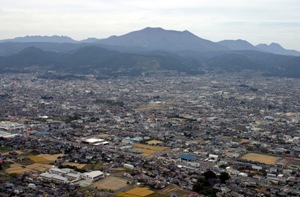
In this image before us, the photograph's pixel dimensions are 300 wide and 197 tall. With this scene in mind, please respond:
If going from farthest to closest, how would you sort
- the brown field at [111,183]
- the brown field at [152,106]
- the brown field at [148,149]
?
1. the brown field at [152,106]
2. the brown field at [148,149]
3. the brown field at [111,183]

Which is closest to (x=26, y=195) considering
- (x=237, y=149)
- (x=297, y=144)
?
(x=237, y=149)

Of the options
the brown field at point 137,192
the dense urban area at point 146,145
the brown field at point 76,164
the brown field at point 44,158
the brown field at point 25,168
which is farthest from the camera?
the brown field at point 44,158

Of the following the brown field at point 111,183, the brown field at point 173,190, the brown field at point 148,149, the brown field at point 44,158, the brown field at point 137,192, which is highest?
the brown field at point 44,158

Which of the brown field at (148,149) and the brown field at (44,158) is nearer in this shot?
the brown field at (44,158)

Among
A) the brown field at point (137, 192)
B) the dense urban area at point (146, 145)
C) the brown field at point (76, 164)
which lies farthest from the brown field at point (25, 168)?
the brown field at point (137, 192)

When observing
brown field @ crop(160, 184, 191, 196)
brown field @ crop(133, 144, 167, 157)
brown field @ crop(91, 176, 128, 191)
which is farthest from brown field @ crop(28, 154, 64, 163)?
brown field @ crop(160, 184, 191, 196)

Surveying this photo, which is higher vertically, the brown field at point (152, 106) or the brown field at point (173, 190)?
the brown field at point (173, 190)

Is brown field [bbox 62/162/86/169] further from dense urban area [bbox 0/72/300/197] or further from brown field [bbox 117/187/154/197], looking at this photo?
brown field [bbox 117/187/154/197]

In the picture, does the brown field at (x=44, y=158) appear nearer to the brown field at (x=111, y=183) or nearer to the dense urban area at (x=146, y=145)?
the dense urban area at (x=146, y=145)
